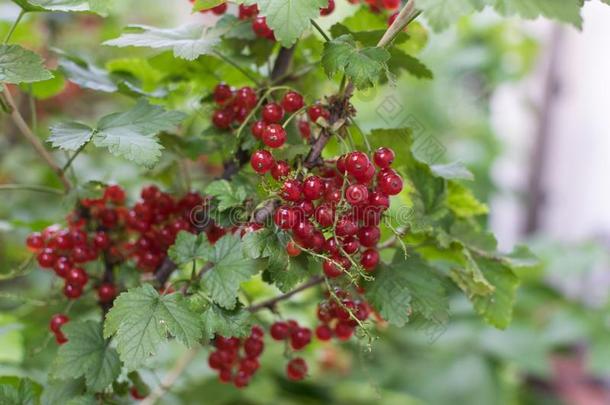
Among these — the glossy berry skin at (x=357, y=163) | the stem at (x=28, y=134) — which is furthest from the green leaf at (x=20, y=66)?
the glossy berry skin at (x=357, y=163)

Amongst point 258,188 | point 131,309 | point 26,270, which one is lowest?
point 26,270

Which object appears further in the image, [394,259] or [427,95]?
[427,95]

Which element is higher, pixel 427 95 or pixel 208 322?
pixel 208 322

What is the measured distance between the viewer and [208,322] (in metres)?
0.61

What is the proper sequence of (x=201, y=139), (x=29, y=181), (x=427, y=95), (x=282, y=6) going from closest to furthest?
(x=282, y=6) → (x=201, y=139) → (x=29, y=181) → (x=427, y=95)

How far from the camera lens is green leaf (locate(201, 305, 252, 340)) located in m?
0.61

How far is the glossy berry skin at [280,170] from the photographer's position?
61 centimetres

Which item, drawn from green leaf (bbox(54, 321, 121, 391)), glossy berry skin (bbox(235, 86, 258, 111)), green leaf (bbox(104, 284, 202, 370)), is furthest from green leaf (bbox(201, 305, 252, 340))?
glossy berry skin (bbox(235, 86, 258, 111))

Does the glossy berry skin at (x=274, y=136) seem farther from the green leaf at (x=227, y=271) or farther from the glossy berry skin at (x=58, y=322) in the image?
the glossy berry skin at (x=58, y=322)

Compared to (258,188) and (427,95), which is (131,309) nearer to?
(258,188)

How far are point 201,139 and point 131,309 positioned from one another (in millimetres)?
261

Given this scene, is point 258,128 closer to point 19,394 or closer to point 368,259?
point 368,259

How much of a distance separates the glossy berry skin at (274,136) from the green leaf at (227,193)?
6 centimetres

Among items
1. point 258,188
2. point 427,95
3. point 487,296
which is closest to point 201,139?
point 258,188
